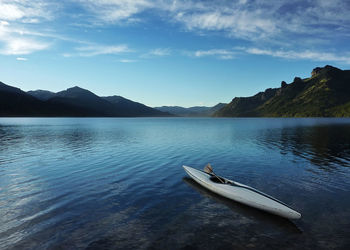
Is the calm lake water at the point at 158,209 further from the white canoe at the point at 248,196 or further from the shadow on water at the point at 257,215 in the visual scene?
the white canoe at the point at 248,196

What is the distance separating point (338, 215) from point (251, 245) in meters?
7.46

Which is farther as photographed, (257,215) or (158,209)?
(158,209)

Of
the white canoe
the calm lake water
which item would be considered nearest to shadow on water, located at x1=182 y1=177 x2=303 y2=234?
the calm lake water

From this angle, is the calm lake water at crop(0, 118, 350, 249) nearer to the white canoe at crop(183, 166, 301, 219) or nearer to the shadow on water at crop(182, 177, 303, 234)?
the shadow on water at crop(182, 177, 303, 234)

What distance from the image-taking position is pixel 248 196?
14.4 metres

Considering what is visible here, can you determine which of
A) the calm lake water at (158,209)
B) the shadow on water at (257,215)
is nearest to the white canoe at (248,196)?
Result: the shadow on water at (257,215)

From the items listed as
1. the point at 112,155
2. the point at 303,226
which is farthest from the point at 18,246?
the point at 112,155

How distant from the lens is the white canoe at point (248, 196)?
12.6 m

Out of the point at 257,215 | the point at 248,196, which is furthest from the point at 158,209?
the point at 257,215

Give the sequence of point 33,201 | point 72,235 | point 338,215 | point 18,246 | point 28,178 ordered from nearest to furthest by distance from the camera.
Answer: point 18,246 < point 72,235 < point 338,215 < point 33,201 < point 28,178

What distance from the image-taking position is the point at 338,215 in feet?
44.0

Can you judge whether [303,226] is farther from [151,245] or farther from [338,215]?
[151,245]

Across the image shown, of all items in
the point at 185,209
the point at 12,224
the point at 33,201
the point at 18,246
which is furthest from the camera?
the point at 33,201

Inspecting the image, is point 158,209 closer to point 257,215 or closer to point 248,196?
point 248,196
